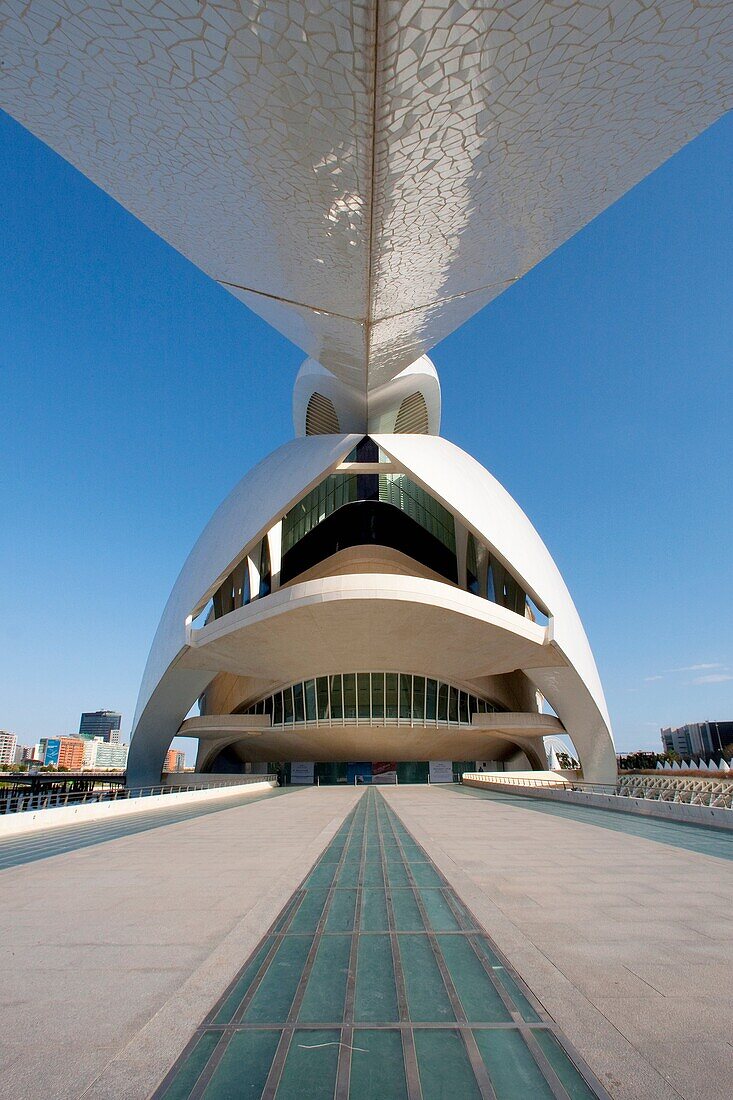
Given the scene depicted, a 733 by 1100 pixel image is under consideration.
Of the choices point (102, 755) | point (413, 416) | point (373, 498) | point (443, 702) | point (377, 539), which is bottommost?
point (102, 755)

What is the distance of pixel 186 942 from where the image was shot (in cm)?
314

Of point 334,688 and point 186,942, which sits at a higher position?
point 334,688

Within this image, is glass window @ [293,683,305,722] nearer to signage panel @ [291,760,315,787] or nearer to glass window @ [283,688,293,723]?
glass window @ [283,688,293,723]

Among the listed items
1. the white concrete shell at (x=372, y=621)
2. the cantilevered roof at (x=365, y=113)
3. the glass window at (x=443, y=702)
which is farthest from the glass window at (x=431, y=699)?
the cantilevered roof at (x=365, y=113)

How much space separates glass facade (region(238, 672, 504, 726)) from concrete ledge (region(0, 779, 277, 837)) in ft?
38.3

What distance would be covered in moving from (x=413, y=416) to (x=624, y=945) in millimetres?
27609

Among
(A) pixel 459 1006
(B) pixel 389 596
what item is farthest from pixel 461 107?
(B) pixel 389 596

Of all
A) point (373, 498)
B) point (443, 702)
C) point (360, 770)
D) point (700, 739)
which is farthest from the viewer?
point (700, 739)

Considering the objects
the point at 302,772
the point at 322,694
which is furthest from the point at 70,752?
the point at 322,694

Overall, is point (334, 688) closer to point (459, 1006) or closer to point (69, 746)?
point (459, 1006)

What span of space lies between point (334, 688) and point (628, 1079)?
2653 cm

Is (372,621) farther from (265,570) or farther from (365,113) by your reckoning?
(365,113)

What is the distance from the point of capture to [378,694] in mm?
27641

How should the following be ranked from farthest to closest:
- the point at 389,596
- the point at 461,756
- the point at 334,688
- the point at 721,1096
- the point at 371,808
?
the point at 461,756, the point at 334,688, the point at 389,596, the point at 371,808, the point at 721,1096
